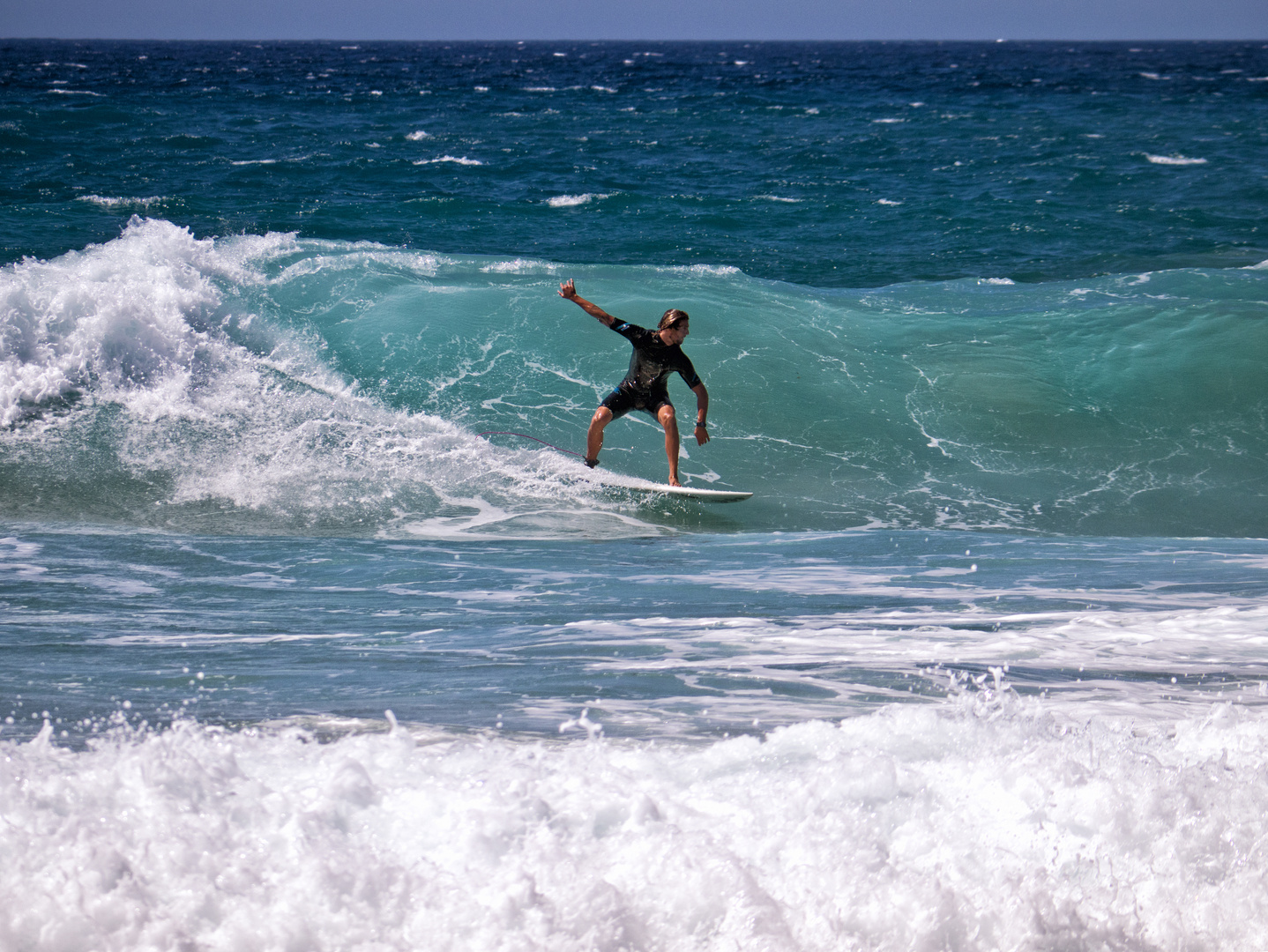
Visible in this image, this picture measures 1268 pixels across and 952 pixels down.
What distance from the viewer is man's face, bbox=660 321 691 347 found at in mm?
7375

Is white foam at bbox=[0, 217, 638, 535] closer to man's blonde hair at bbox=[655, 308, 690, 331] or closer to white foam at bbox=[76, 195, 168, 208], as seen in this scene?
A: man's blonde hair at bbox=[655, 308, 690, 331]

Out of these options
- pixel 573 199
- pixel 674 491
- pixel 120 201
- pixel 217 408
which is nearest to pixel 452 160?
pixel 573 199

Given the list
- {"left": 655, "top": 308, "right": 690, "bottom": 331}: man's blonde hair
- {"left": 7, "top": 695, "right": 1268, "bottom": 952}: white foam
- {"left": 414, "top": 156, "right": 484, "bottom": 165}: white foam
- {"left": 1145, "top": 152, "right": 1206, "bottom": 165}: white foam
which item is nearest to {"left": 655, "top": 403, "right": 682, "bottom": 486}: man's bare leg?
{"left": 655, "top": 308, "right": 690, "bottom": 331}: man's blonde hair

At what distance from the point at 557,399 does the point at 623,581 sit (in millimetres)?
4778

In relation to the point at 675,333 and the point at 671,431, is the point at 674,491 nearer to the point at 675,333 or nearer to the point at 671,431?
the point at 671,431

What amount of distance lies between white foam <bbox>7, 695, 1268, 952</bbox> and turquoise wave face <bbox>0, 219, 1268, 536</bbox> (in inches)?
185

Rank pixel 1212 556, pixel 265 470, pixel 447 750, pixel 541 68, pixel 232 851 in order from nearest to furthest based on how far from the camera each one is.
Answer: pixel 232 851 → pixel 447 750 → pixel 1212 556 → pixel 265 470 → pixel 541 68

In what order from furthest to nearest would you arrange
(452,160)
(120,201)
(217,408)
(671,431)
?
(452,160)
(120,201)
(217,408)
(671,431)

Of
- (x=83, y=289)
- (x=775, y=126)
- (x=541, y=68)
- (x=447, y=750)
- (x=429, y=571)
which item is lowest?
(x=429, y=571)

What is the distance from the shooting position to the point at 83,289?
9805mm

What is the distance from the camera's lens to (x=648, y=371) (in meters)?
7.64

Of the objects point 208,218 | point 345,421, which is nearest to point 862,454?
point 345,421

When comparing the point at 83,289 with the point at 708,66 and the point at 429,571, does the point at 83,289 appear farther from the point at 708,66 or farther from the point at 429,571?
the point at 708,66

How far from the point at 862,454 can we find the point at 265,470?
5320mm
